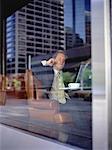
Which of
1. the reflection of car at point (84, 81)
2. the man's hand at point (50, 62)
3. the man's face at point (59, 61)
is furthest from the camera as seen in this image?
the man's hand at point (50, 62)

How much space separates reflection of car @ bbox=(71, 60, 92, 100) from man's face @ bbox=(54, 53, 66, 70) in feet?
0.60

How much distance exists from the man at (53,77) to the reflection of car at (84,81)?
14 cm

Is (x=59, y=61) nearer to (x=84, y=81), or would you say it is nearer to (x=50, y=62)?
(x=50, y=62)

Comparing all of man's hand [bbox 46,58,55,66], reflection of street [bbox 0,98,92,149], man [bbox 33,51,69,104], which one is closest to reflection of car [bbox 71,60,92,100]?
reflection of street [bbox 0,98,92,149]

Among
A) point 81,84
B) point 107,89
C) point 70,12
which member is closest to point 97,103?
point 107,89

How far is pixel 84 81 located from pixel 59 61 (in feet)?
0.98

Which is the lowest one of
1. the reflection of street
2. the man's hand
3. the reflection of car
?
the reflection of street

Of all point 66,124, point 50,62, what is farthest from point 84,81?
point 50,62

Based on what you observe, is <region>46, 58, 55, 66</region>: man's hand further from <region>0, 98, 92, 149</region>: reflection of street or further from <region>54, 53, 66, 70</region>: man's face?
<region>0, 98, 92, 149</region>: reflection of street

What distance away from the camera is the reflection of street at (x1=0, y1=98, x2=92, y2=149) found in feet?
5.61

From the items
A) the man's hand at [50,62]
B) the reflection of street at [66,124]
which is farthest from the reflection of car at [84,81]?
the man's hand at [50,62]

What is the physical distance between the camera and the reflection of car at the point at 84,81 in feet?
5.43

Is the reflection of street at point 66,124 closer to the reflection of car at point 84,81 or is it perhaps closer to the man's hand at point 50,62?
the reflection of car at point 84,81

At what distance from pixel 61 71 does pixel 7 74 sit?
834 millimetres
